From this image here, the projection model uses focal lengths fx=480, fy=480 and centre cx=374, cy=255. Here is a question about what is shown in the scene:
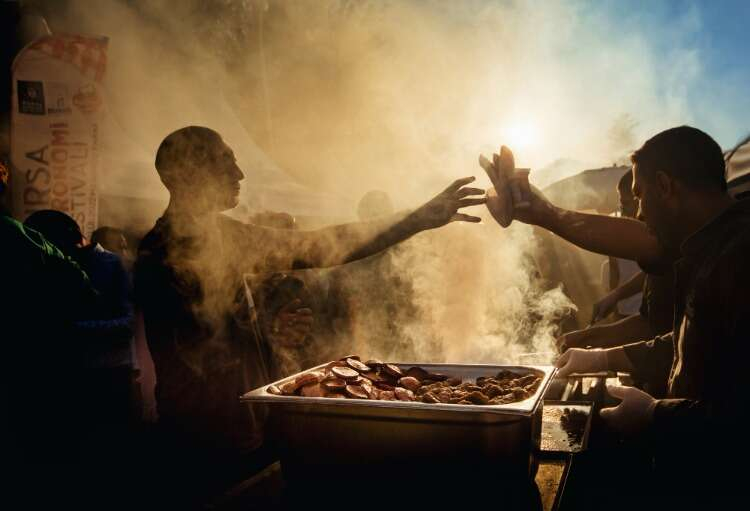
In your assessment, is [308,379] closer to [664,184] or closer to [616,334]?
[664,184]

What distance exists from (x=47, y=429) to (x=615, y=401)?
357 cm

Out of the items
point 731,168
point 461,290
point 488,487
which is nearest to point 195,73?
point 461,290

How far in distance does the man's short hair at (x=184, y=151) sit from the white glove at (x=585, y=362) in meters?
2.46

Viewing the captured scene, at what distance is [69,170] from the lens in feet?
16.5

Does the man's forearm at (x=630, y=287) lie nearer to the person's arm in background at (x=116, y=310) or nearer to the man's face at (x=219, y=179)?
the man's face at (x=219, y=179)

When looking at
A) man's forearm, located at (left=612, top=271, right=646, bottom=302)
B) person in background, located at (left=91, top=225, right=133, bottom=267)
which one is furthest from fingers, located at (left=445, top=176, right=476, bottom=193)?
person in background, located at (left=91, top=225, right=133, bottom=267)

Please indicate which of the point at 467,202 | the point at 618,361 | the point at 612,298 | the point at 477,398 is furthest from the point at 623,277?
the point at 477,398

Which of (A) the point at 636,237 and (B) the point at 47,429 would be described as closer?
(B) the point at 47,429

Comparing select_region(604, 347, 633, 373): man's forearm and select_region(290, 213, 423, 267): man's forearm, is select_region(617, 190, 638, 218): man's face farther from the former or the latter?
select_region(290, 213, 423, 267): man's forearm

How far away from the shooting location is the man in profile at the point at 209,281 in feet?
8.23

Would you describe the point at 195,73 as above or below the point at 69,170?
above

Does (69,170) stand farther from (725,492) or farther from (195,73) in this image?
(725,492)

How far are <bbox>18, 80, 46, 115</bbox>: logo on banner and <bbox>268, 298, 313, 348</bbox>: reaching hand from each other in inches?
160

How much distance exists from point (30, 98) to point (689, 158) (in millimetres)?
5876
